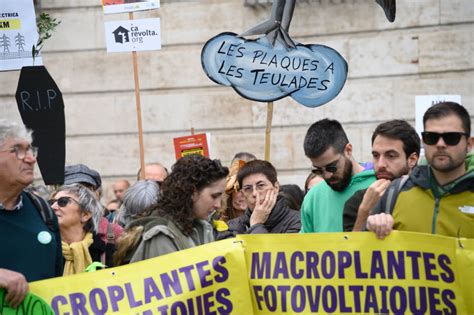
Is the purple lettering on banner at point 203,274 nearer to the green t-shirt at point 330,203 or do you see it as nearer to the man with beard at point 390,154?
the man with beard at point 390,154

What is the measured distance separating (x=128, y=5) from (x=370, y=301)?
4.88m

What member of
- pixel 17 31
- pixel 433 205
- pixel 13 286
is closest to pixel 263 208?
pixel 433 205

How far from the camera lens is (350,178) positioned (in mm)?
5652

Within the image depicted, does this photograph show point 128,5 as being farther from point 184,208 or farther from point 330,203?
point 184,208

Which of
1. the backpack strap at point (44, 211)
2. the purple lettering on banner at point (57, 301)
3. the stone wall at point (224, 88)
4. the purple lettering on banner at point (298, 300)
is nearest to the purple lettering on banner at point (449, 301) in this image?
the purple lettering on banner at point (298, 300)

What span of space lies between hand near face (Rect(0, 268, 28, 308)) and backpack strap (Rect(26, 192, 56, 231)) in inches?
15.6

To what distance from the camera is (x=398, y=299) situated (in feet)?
14.8

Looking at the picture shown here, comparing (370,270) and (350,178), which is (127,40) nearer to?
(350,178)

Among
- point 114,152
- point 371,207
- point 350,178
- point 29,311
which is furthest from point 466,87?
point 29,311

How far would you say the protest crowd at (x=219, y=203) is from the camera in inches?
171

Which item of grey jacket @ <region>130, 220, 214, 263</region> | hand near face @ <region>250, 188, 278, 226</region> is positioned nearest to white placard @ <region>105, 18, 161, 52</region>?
hand near face @ <region>250, 188, 278, 226</region>

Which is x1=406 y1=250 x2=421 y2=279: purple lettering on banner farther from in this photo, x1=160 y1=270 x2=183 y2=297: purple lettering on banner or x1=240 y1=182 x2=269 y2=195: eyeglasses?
x1=240 y1=182 x2=269 y2=195: eyeglasses

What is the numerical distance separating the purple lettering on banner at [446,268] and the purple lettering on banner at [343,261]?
1.32 feet

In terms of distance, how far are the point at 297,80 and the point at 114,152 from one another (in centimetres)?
631
